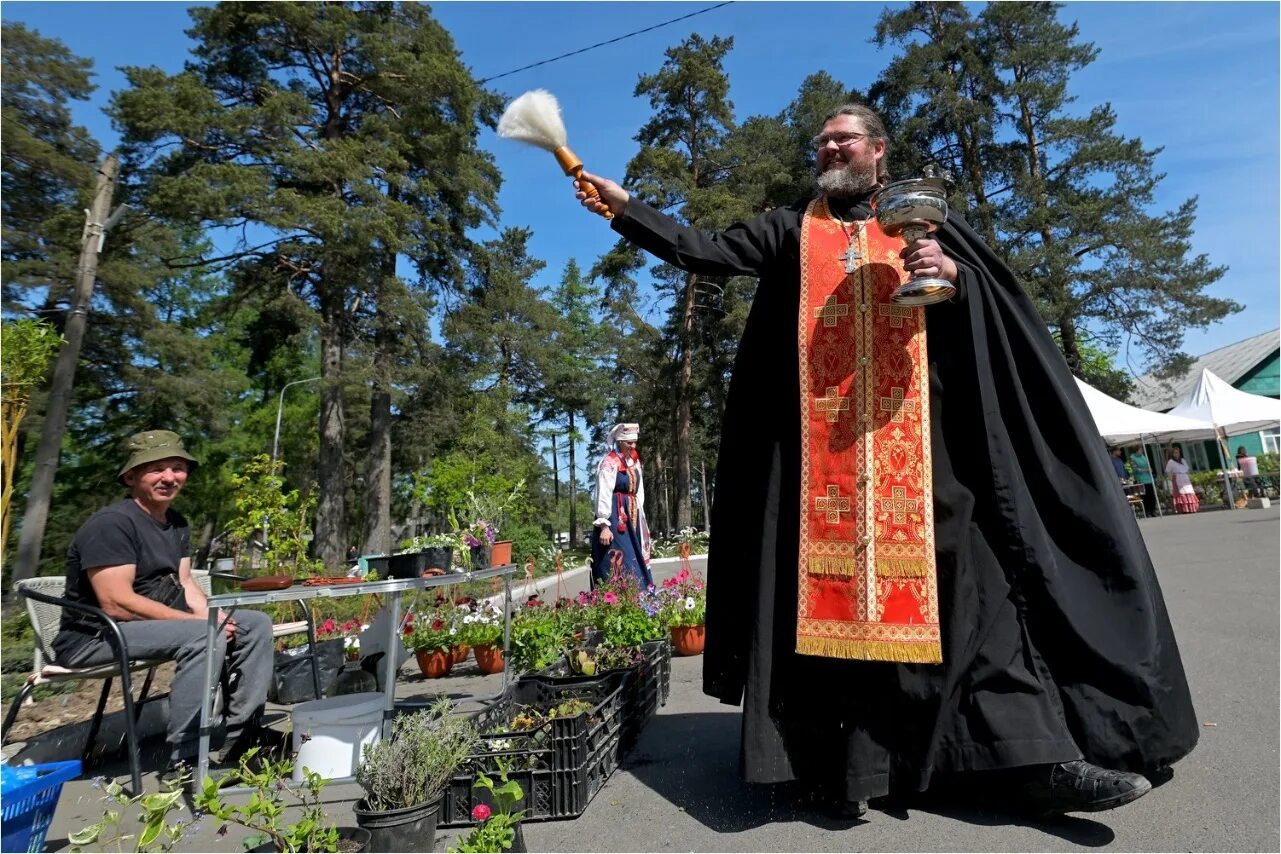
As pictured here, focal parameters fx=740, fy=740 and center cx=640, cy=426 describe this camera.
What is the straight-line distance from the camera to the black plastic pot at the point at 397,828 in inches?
96.3

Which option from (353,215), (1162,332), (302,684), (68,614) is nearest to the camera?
(68,614)

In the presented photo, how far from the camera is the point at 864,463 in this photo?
2.79m

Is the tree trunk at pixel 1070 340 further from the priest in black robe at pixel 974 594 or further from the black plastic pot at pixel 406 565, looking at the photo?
the black plastic pot at pixel 406 565

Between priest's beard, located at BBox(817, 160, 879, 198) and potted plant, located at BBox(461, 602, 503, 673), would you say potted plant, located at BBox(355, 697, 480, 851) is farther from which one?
potted plant, located at BBox(461, 602, 503, 673)

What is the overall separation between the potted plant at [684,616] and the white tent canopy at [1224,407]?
2027 centimetres

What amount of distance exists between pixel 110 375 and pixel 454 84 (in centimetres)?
1325

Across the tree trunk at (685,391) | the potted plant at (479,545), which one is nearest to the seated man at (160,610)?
the potted plant at (479,545)

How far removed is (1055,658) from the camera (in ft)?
8.59

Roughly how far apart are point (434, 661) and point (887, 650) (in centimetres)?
475

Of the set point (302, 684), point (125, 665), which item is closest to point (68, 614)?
point (125, 665)

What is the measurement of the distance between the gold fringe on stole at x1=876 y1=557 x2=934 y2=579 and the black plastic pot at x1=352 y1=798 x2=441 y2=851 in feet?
5.91

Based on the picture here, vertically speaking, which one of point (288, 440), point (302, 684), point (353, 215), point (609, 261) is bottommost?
point (302, 684)

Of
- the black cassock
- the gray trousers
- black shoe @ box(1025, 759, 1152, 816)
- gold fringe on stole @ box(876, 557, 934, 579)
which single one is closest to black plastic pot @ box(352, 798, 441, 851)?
the black cassock

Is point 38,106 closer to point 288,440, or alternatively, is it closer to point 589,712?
point 288,440
